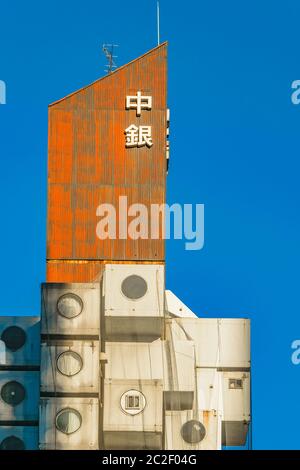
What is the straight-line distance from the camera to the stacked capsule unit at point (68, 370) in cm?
11956

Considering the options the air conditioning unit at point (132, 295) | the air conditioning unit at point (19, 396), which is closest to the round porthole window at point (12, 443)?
the air conditioning unit at point (19, 396)

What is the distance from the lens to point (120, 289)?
122 metres

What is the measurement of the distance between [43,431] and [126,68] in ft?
107

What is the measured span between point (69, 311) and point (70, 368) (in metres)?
4.38

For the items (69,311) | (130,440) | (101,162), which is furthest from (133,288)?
(101,162)

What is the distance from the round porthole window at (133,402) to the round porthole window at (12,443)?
375 inches

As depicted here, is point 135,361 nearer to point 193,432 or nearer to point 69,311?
point 69,311

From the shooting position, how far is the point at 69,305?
398 feet

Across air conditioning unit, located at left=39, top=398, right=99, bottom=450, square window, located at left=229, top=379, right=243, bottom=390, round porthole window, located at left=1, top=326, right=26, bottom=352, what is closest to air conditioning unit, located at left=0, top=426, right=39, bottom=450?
air conditioning unit, located at left=39, top=398, right=99, bottom=450

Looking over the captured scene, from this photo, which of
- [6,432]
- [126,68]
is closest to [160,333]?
[6,432]

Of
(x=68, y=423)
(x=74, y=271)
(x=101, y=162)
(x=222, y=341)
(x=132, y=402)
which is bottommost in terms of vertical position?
(x=68, y=423)

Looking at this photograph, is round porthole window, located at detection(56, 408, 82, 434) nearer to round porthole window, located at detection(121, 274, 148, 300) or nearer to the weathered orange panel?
round porthole window, located at detection(121, 274, 148, 300)

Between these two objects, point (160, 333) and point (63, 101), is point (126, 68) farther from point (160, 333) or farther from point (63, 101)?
point (160, 333)
